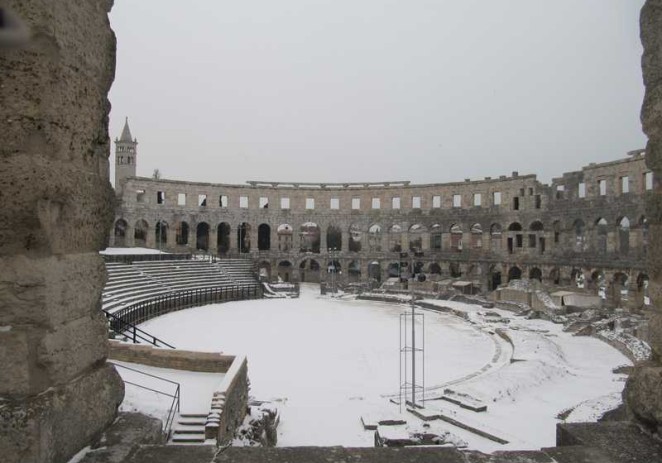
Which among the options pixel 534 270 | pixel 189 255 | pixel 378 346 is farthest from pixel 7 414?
pixel 534 270

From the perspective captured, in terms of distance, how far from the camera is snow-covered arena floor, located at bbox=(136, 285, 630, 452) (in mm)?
9117

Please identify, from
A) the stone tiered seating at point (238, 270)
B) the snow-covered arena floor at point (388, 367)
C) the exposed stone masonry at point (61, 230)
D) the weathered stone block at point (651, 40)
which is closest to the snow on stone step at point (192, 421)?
the snow-covered arena floor at point (388, 367)

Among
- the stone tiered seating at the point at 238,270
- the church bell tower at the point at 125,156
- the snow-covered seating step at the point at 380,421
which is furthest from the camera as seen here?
the church bell tower at the point at 125,156

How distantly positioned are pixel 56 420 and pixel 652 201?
11.1 feet

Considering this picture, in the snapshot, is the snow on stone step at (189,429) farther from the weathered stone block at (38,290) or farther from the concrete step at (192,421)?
the weathered stone block at (38,290)

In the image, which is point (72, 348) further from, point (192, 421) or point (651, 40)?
point (192, 421)

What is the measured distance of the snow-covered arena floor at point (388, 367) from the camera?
9117mm

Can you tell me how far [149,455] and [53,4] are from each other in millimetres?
2208

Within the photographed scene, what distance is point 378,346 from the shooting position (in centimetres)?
1603

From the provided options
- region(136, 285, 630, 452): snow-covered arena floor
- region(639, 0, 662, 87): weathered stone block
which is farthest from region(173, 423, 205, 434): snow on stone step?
region(639, 0, 662, 87): weathered stone block

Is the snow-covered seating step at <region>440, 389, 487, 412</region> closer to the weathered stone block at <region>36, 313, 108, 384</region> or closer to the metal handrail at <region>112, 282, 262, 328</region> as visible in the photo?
the metal handrail at <region>112, 282, 262, 328</region>

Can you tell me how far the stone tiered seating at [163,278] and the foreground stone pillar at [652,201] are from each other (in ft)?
50.9

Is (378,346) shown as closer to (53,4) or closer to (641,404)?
(641,404)

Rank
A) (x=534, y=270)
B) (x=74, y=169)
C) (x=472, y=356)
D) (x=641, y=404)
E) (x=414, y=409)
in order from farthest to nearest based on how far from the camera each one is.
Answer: (x=534, y=270)
(x=472, y=356)
(x=414, y=409)
(x=641, y=404)
(x=74, y=169)
